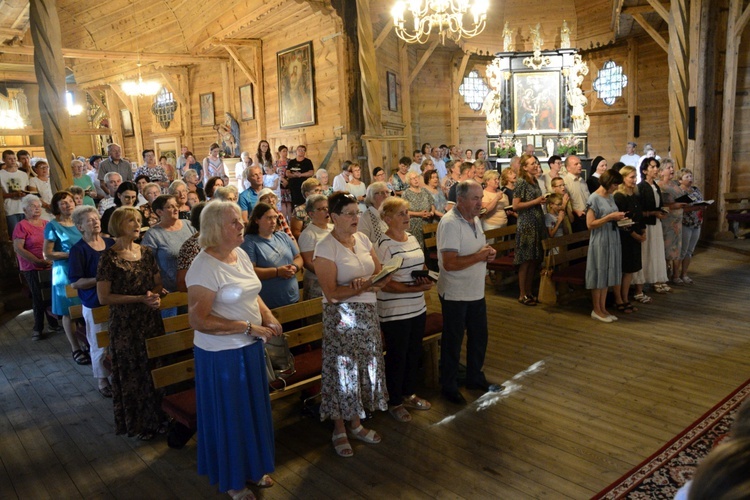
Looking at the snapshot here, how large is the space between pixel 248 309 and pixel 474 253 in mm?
1769

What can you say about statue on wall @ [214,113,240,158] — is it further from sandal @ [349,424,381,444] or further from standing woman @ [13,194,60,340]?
sandal @ [349,424,381,444]

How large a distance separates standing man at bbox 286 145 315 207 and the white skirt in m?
5.54

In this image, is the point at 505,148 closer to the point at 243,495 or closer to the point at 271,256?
the point at 271,256

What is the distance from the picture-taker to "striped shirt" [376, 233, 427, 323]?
355cm

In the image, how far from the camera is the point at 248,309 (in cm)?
281

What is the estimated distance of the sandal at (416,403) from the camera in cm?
390

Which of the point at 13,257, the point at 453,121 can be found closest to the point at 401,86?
the point at 453,121

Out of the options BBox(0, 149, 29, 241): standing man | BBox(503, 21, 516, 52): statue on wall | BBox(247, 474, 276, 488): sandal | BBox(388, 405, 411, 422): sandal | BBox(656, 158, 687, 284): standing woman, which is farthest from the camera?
BBox(503, 21, 516, 52): statue on wall

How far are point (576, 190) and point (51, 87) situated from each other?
6.49 metres

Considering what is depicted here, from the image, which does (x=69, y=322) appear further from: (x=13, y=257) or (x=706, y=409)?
(x=706, y=409)

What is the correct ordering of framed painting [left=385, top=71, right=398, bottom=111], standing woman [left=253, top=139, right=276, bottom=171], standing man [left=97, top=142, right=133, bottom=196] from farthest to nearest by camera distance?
framed painting [left=385, top=71, right=398, bottom=111]
standing woman [left=253, top=139, right=276, bottom=171]
standing man [left=97, top=142, right=133, bottom=196]

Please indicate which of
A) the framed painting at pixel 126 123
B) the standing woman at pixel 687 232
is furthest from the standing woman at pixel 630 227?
the framed painting at pixel 126 123

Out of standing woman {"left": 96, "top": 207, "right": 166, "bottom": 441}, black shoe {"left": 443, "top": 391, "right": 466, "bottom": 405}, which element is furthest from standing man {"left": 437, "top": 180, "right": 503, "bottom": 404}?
standing woman {"left": 96, "top": 207, "right": 166, "bottom": 441}

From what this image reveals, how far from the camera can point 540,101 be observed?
14.8 m
